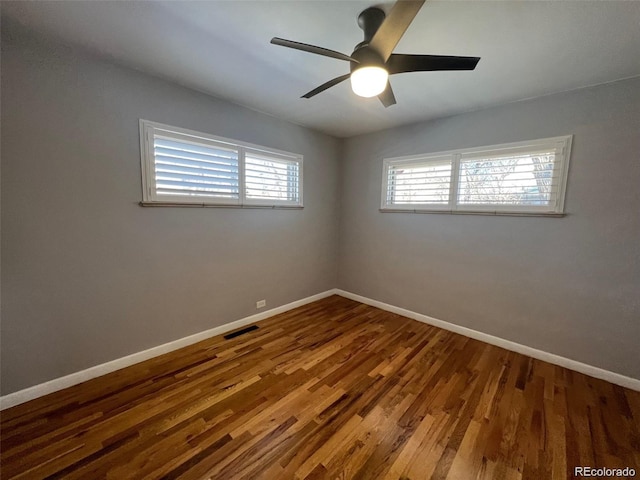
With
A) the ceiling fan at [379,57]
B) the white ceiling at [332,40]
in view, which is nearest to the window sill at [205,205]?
the white ceiling at [332,40]

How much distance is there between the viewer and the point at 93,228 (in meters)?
1.96

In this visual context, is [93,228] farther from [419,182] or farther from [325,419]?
[419,182]

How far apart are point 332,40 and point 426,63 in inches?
26.0

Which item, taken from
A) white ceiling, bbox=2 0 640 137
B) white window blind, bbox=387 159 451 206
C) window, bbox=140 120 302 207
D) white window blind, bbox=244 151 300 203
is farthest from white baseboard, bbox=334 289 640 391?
white ceiling, bbox=2 0 640 137

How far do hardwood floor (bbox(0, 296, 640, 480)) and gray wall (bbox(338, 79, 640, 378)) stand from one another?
41cm

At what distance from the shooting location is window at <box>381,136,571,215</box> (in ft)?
7.64

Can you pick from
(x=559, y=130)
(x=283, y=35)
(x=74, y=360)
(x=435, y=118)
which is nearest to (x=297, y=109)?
(x=283, y=35)

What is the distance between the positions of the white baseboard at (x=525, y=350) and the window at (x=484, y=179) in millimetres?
1360

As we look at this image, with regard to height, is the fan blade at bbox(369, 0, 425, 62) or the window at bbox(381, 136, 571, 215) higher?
the fan blade at bbox(369, 0, 425, 62)

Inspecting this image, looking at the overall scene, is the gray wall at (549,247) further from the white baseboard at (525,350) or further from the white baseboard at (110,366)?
the white baseboard at (110,366)

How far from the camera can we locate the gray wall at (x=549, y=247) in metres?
2.05

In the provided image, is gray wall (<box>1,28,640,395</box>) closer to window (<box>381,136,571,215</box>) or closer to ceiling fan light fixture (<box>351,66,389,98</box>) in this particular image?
window (<box>381,136,571,215</box>)


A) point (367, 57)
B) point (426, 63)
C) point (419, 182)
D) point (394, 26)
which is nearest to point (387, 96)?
point (426, 63)

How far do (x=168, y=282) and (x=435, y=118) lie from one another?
3.43 metres
